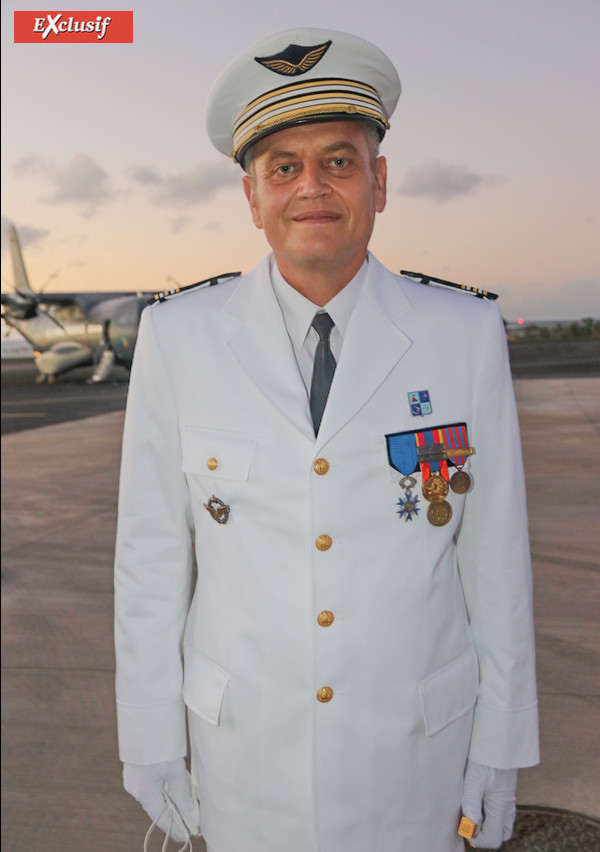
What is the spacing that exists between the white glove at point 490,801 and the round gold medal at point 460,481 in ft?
1.88

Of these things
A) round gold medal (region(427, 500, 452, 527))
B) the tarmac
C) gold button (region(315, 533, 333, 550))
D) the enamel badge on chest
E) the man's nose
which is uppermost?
the man's nose

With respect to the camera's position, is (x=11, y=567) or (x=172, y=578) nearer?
(x=172, y=578)

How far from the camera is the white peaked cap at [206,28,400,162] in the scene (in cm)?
139

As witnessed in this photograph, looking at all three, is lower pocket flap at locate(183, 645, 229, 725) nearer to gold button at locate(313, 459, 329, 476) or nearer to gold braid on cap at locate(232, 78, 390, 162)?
gold button at locate(313, 459, 329, 476)

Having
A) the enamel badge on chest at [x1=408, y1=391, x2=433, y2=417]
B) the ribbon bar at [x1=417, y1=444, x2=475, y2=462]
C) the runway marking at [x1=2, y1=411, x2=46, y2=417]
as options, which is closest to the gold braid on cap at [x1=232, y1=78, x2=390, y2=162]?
the enamel badge on chest at [x1=408, y1=391, x2=433, y2=417]

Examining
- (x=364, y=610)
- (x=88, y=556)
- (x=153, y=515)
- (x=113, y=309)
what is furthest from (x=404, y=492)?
(x=113, y=309)

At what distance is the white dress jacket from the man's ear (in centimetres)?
13

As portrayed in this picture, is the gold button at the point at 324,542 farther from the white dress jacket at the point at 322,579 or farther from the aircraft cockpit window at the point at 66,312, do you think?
the aircraft cockpit window at the point at 66,312

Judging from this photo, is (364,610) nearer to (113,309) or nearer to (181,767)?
(181,767)

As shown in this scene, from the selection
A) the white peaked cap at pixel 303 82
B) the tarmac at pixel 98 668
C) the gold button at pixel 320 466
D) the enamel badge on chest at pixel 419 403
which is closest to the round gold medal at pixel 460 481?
the enamel badge on chest at pixel 419 403

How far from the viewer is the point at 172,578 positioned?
5.10 ft

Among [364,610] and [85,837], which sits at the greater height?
[364,610]

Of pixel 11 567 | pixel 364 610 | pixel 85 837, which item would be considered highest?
pixel 364 610

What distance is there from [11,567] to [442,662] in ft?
14.6
